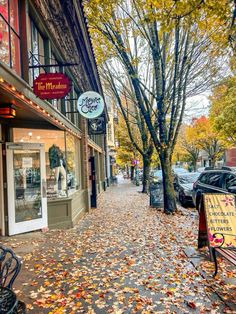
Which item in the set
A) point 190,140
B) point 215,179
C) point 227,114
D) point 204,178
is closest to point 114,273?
point 215,179

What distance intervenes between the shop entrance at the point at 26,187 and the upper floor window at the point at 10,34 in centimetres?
258

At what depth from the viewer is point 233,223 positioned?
5129 millimetres

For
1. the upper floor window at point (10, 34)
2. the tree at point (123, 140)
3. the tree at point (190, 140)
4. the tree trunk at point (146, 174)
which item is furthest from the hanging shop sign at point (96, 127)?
the tree at point (190, 140)

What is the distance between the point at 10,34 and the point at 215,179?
7763mm

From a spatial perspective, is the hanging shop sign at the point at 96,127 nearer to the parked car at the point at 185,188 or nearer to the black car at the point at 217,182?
the parked car at the point at 185,188

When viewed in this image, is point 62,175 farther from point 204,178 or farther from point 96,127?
point 96,127

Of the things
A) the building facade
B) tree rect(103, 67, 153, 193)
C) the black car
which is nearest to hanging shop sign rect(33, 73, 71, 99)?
the building facade

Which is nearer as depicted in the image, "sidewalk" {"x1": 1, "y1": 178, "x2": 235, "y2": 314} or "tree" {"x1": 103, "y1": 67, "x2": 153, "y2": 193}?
"sidewalk" {"x1": 1, "y1": 178, "x2": 235, "y2": 314}

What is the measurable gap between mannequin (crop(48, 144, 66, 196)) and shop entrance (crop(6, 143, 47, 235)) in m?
0.47

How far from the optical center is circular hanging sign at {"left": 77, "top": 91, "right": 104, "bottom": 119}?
29.9 ft

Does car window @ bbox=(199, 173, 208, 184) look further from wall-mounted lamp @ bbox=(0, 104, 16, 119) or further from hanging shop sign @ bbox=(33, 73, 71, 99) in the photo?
wall-mounted lamp @ bbox=(0, 104, 16, 119)

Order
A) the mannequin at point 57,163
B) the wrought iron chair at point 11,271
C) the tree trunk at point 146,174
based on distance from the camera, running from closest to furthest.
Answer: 1. the wrought iron chair at point 11,271
2. the mannequin at point 57,163
3. the tree trunk at point 146,174

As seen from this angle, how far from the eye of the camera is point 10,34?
5.24 metres

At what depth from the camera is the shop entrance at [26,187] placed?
7.24 m
